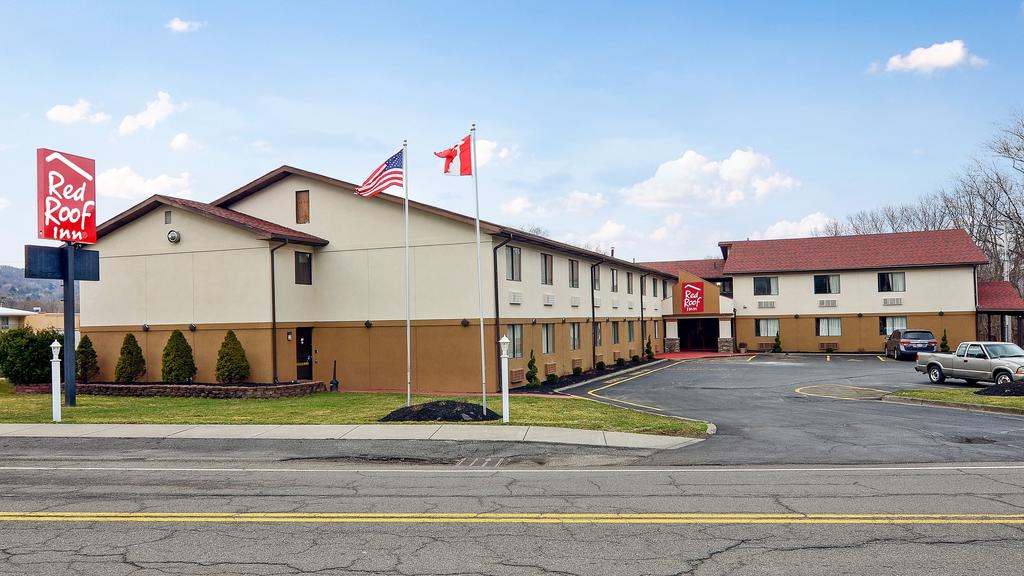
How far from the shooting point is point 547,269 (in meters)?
30.9

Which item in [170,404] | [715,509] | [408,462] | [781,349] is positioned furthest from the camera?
[781,349]

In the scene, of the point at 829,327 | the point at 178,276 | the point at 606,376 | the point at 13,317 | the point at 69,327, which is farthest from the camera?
the point at 13,317

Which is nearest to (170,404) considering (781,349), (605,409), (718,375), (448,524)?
(605,409)

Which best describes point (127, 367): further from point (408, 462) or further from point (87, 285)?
point (408, 462)

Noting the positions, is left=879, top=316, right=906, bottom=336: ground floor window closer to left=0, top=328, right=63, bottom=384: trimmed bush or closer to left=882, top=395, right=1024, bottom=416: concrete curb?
left=882, top=395, right=1024, bottom=416: concrete curb

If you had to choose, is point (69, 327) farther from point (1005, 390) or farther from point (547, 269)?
point (1005, 390)

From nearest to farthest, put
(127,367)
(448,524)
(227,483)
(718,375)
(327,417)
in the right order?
A: (448,524), (227,483), (327,417), (127,367), (718,375)

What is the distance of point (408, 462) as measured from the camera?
43.4 feet

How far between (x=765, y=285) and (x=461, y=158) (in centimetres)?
3871

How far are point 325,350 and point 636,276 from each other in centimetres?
2234

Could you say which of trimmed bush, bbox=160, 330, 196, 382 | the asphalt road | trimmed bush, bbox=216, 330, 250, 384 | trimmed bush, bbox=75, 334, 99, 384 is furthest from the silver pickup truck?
trimmed bush, bbox=75, 334, 99, 384

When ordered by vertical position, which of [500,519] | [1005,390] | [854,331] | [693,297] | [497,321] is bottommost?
[1005,390]

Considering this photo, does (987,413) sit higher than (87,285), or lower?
lower

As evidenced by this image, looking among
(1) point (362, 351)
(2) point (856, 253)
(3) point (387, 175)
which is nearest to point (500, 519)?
(3) point (387, 175)
